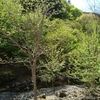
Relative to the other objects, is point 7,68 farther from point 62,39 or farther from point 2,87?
point 62,39

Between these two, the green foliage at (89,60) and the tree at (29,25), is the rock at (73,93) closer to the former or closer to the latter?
the green foliage at (89,60)

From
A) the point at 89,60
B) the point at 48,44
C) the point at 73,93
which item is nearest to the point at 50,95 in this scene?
the point at 73,93

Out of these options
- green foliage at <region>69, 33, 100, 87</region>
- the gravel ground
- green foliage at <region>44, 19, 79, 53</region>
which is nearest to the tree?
green foliage at <region>44, 19, 79, 53</region>

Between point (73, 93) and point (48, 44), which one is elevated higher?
point (48, 44)

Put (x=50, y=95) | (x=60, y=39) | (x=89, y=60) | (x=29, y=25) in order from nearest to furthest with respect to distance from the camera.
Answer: (x=29, y=25) < (x=89, y=60) < (x=50, y=95) < (x=60, y=39)

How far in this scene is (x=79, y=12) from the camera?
1125 inches

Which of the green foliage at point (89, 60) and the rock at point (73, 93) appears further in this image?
the rock at point (73, 93)

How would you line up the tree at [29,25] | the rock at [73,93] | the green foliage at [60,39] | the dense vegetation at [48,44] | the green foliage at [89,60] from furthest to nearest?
the green foliage at [60,39], the rock at [73,93], the green foliage at [89,60], the dense vegetation at [48,44], the tree at [29,25]

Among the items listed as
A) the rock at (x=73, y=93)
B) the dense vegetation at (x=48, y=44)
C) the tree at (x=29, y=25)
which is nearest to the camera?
the tree at (x=29, y=25)

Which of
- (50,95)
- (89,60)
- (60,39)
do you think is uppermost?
(60,39)

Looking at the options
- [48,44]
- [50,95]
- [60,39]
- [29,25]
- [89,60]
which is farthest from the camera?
[60,39]

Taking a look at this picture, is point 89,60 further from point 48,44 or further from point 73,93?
point 48,44

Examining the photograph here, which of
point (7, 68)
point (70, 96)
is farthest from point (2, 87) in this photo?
point (70, 96)

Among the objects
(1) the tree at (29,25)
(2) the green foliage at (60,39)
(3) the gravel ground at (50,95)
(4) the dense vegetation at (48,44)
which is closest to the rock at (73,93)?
(3) the gravel ground at (50,95)
